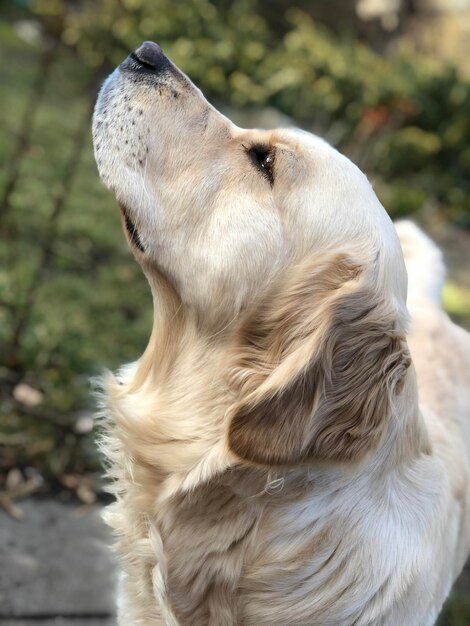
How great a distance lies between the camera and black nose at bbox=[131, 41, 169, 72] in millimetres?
2490

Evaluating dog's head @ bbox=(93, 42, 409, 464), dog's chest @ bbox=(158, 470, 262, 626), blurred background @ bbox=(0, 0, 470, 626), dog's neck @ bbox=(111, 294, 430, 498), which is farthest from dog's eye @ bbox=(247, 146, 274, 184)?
dog's chest @ bbox=(158, 470, 262, 626)

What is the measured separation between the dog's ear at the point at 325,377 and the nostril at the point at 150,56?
935 mm

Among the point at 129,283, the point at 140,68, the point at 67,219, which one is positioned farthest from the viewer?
the point at 67,219

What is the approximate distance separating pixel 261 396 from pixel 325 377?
0.60 ft

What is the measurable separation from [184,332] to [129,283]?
10.2 feet

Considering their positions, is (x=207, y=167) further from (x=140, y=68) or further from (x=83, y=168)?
(x=83, y=168)

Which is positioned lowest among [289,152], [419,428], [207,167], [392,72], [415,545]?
[415,545]

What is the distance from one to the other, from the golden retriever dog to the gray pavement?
Result: 2.48ft

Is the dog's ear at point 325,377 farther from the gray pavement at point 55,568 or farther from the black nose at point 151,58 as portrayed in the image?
the gray pavement at point 55,568

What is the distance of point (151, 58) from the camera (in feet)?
8.20

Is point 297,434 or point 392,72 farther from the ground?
point 392,72

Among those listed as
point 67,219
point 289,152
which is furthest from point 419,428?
point 67,219

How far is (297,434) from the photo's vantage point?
6.52 feet

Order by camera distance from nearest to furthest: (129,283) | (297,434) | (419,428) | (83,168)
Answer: (297,434)
(419,428)
(129,283)
(83,168)
